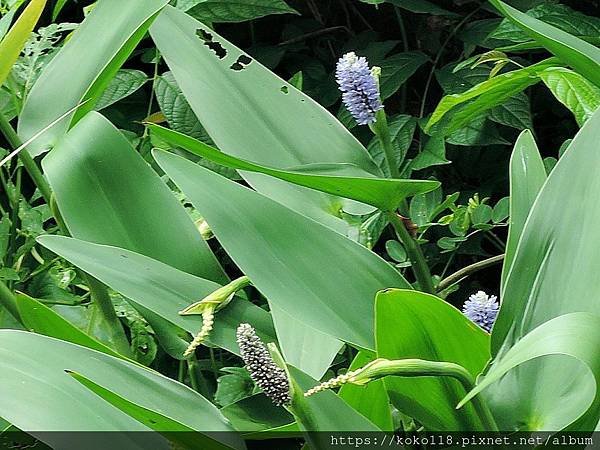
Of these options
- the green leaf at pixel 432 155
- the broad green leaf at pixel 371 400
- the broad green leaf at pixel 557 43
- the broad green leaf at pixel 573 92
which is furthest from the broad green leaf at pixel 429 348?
the green leaf at pixel 432 155

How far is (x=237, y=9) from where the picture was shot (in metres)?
1.16

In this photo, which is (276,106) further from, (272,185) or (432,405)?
(432,405)

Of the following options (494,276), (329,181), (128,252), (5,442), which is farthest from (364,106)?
(494,276)

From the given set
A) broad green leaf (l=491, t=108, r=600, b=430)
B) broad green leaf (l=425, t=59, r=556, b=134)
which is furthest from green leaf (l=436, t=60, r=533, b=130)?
broad green leaf (l=491, t=108, r=600, b=430)

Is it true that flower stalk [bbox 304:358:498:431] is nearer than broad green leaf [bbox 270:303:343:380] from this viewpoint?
Yes

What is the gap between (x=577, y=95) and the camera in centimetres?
78

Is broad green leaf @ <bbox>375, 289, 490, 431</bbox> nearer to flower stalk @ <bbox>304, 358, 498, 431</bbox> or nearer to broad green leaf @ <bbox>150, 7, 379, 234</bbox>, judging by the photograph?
flower stalk @ <bbox>304, 358, 498, 431</bbox>

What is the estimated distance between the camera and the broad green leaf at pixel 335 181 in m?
0.56

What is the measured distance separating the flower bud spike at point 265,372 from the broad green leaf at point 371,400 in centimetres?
10

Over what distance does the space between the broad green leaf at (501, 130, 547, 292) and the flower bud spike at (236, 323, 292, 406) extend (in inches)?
9.6

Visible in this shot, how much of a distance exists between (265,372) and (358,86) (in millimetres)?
258

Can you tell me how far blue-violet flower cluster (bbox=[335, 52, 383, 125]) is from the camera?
2.02 ft

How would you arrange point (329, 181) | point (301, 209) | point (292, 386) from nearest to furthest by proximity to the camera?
point (292, 386) < point (329, 181) < point (301, 209)

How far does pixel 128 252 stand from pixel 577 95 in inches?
17.1
